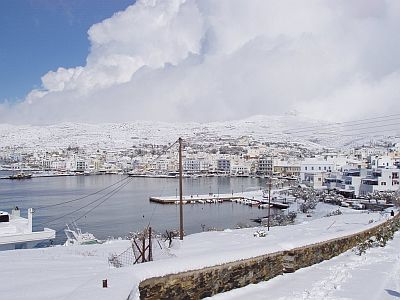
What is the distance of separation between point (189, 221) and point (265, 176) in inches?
2109

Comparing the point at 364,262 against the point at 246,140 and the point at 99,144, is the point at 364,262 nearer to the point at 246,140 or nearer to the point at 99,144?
the point at 246,140

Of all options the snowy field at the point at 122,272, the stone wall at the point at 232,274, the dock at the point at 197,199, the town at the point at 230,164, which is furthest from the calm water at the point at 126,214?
the stone wall at the point at 232,274

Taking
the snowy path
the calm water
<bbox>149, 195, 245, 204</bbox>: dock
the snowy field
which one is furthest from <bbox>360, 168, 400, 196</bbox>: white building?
the snowy path

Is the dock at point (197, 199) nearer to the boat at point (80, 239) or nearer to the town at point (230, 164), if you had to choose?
the town at point (230, 164)

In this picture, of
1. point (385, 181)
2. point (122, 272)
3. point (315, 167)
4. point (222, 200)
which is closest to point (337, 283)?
point (122, 272)

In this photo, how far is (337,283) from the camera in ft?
19.0

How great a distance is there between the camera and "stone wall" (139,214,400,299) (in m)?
4.25

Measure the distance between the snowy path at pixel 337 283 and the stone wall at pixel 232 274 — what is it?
98 mm

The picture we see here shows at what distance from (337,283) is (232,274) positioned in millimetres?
1498

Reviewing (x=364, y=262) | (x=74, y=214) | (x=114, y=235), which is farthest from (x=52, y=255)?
A: (x=74, y=214)

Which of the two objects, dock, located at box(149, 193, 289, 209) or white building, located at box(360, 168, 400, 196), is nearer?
white building, located at box(360, 168, 400, 196)

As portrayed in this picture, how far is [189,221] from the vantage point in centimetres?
3152

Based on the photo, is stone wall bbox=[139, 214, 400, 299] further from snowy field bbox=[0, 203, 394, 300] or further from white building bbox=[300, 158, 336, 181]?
white building bbox=[300, 158, 336, 181]

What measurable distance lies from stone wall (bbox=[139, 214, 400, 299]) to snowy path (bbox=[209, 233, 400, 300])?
0.32 ft
